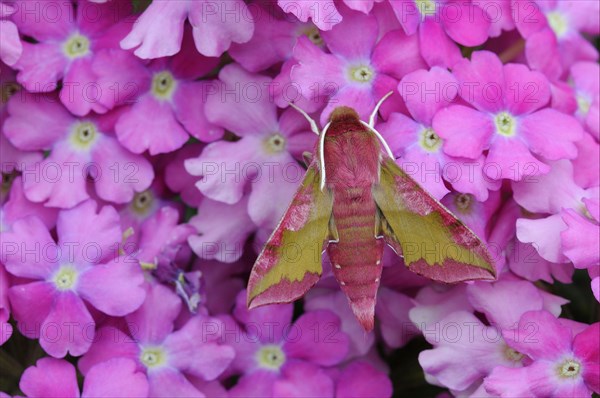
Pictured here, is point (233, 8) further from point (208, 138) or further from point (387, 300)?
point (387, 300)

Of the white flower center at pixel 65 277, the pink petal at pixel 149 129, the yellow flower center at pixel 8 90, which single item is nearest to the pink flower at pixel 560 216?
the pink petal at pixel 149 129

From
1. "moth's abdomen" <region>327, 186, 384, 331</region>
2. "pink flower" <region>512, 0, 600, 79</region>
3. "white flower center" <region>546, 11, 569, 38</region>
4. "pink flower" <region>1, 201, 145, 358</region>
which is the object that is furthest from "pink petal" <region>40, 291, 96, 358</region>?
"white flower center" <region>546, 11, 569, 38</region>

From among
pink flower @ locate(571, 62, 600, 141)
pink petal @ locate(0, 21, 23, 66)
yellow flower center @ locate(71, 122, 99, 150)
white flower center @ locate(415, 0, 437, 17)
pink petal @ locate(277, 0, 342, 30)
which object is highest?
pink petal @ locate(277, 0, 342, 30)

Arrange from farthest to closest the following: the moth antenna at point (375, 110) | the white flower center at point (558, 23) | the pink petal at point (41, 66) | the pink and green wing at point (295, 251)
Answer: the white flower center at point (558, 23), the pink petal at point (41, 66), the moth antenna at point (375, 110), the pink and green wing at point (295, 251)

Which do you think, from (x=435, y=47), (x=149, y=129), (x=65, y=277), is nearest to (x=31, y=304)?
(x=65, y=277)

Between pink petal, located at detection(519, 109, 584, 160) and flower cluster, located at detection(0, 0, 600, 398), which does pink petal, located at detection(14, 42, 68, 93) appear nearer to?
flower cluster, located at detection(0, 0, 600, 398)

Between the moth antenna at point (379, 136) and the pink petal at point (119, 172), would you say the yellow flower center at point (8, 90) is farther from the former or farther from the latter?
the moth antenna at point (379, 136)
